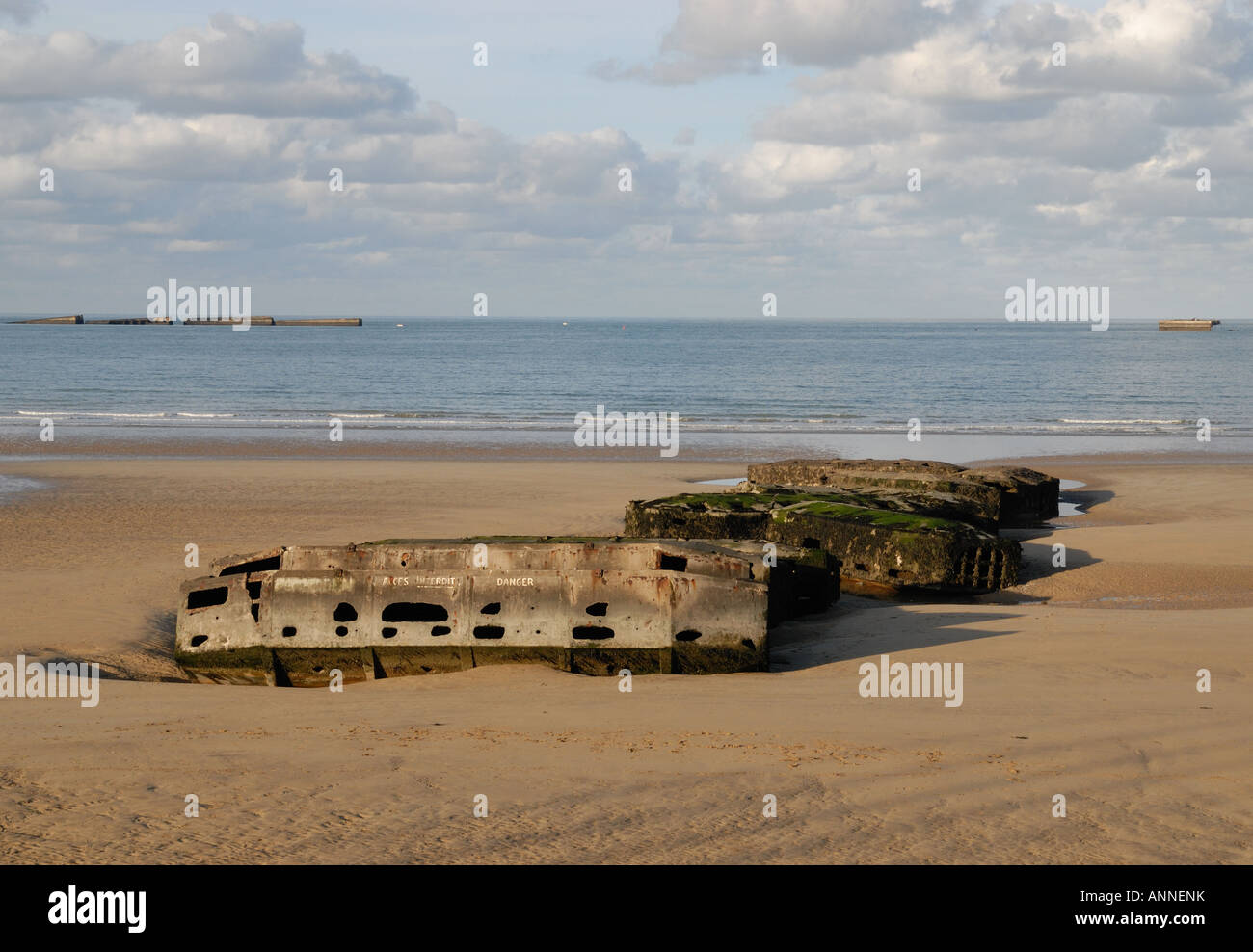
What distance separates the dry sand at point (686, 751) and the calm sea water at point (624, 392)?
2653cm

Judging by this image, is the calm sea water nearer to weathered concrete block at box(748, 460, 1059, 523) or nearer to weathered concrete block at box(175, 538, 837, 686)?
weathered concrete block at box(748, 460, 1059, 523)

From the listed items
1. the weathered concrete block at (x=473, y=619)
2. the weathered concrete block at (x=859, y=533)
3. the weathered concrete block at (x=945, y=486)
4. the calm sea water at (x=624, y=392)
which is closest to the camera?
the weathered concrete block at (x=473, y=619)

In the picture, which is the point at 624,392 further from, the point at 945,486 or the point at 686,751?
the point at 686,751

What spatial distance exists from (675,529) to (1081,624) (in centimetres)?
572

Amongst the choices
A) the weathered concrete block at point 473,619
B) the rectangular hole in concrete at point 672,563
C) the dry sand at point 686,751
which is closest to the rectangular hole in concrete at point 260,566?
the weathered concrete block at point 473,619

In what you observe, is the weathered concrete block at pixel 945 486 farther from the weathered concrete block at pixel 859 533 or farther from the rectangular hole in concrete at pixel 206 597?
the rectangular hole in concrete at pixel 206 597

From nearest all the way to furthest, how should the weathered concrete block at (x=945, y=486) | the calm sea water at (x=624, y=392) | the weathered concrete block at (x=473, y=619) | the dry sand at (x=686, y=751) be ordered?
the dry sand at (x=686, y=751), the weathered concrete block at (x=473, y=619), the weathered concrete block at (x=945, y=486), the calm sea water at (x=624, y=392)

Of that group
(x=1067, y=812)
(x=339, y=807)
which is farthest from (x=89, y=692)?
(x=1067, y=812)

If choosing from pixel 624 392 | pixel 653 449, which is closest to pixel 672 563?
pixel 653 449

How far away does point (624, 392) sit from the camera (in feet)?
202

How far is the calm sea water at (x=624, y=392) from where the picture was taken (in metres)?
41.8

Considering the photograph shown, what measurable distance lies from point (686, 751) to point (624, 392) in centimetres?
5476

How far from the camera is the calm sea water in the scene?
41844 mm

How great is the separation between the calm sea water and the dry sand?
26527 millimetres
